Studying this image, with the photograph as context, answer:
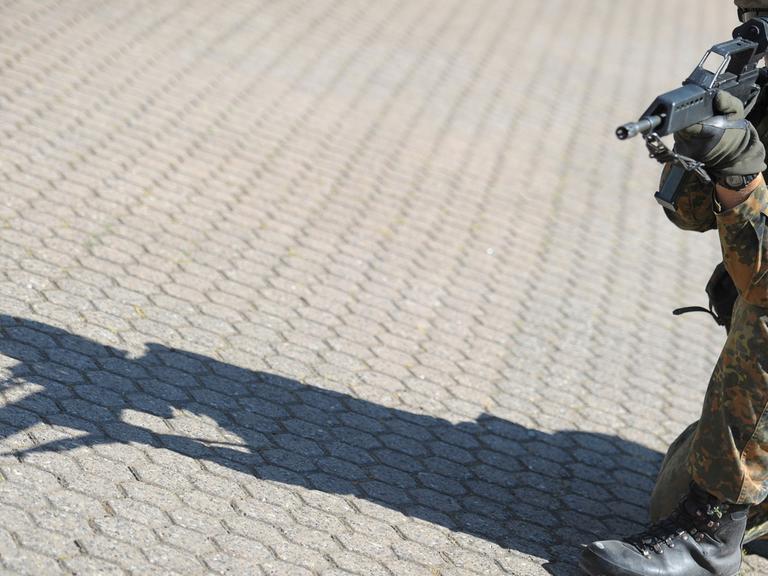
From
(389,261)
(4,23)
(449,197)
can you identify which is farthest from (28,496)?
(4,23)

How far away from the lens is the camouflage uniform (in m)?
3.89

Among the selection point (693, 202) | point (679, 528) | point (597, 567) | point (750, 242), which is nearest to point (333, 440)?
point (597, 567)

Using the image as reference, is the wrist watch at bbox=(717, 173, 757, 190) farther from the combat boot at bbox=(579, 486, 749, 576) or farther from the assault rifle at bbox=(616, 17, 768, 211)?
the combat boot at bbox=(579, 486, 749, 576)

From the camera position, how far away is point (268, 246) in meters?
6.47

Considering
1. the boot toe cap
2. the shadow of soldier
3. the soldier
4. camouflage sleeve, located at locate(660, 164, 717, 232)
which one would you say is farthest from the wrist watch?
the shadow of soldier

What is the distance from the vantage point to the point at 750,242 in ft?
12.8

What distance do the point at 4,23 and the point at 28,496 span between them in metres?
6.04

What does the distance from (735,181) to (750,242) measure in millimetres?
228

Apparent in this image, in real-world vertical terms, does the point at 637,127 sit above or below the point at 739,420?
above

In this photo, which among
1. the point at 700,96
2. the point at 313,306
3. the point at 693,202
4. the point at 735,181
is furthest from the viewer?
the point at 313,306

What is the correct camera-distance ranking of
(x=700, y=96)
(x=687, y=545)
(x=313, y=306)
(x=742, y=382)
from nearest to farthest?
(x=700, y=96) → (x=742, y=382) → (x=687, y=545) → (x=313, y=306)

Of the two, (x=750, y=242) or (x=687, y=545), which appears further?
(x=687, y=545)

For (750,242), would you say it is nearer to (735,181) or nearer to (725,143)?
(735,181)

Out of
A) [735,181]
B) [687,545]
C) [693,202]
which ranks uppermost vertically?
[735,181]
